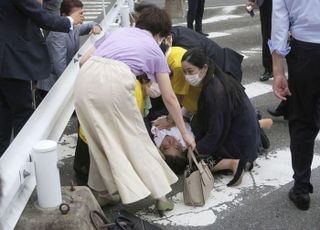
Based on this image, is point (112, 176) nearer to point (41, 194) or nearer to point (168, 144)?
point (41, 194)

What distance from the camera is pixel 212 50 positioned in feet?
15.5

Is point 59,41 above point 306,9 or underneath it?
underneath

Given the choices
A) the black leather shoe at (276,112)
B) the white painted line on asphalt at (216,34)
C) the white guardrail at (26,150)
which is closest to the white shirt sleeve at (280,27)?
the white guardrail at (26,150)

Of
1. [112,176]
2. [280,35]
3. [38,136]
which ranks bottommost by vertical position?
[112,176]

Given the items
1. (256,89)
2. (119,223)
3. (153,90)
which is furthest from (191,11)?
(119,223)

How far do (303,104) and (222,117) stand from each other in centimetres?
78

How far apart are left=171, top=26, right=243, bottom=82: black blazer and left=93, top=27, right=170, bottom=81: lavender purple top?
117 centimetres

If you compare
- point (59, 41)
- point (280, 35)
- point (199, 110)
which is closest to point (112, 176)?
point (199, 110)

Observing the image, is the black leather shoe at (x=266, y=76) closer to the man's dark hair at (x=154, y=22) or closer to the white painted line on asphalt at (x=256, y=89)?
the white painted line on asphalt at (x=256, y=89)

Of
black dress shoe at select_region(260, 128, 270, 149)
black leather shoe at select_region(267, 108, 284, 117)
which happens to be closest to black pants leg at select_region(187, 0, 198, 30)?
black leather shoe at select_region(267, 108, 284, 117)

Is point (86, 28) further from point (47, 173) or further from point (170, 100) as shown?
point (47, 173)

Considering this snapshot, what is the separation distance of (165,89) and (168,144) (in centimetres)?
81

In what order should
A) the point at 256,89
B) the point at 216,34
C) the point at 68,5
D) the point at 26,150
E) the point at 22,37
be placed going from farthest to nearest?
the point at 216,34
the point at 256,89
the point at 68,5
the point at 22,37
the point at 26,150

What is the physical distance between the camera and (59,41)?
16.5ft
